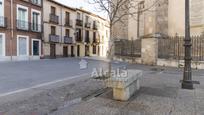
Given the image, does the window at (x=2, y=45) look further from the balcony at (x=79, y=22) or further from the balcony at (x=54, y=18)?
the balcony at (x=79, y=22)

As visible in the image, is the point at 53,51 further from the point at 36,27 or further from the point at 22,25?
the point at 22,25

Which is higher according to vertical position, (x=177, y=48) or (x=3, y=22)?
(x=3, y=22)

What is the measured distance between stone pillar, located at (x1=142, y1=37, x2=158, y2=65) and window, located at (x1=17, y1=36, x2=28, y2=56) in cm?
1580

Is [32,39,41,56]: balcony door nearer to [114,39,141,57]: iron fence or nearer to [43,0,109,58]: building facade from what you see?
[43,0,109,58]: building facade

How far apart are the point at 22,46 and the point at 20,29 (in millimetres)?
2119

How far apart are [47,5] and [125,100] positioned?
94.7 feet

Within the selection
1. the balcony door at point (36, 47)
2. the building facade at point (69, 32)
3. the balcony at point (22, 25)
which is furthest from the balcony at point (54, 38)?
the balcony at point (22, 25)

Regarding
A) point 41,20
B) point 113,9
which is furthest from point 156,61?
point 41,20

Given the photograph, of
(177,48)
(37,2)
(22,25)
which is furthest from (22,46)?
(177,48)

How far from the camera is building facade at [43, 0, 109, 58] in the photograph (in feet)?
106

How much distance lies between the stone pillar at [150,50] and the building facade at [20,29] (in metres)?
15.4

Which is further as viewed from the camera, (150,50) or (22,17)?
(22,17)

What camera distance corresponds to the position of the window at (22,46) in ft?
86.7

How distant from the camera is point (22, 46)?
88.4 ft
